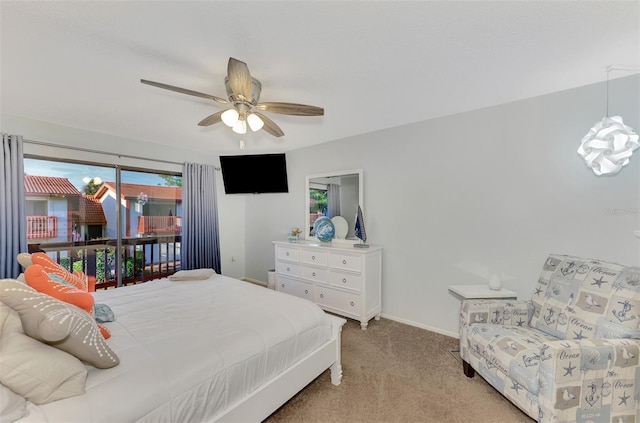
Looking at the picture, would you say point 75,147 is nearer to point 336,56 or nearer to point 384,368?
point 336,56

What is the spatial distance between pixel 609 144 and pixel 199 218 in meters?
4.73

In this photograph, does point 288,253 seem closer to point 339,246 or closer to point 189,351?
point 339,246

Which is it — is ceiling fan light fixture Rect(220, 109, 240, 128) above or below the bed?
above

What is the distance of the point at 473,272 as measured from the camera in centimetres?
263

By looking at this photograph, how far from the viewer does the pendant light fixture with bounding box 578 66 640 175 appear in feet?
6.00

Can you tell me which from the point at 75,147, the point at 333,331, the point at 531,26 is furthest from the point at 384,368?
the point at 75,147

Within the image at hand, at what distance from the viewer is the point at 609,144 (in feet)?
6.09

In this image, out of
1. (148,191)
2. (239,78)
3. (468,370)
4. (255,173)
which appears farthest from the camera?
(255,173)

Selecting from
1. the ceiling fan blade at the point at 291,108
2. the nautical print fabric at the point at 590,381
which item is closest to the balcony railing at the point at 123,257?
the ceiling fan blade at the point at 291,108

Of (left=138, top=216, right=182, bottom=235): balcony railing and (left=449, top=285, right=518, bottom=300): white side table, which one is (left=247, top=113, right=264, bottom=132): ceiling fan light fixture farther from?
(left=138, top=216, right=182, bottom=235): balcony railing

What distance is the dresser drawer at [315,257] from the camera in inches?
126

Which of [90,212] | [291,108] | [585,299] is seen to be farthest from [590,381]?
[90,212]

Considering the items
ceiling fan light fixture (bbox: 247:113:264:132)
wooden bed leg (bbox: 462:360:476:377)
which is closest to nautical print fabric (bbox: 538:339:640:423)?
wooden bed leg (bbox: 462:360:476:377)

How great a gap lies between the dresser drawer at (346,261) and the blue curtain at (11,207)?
335 centimetres
